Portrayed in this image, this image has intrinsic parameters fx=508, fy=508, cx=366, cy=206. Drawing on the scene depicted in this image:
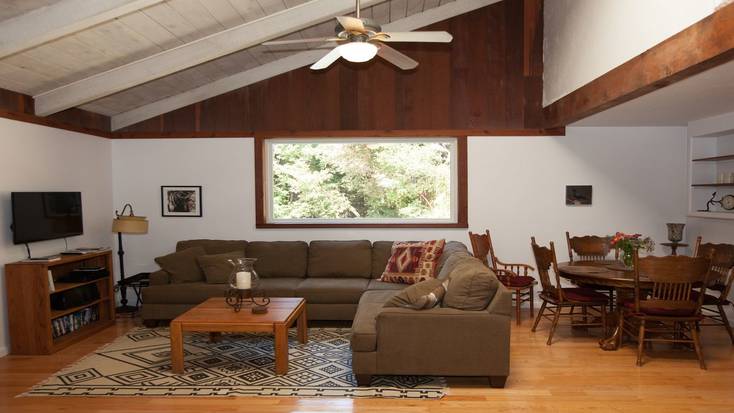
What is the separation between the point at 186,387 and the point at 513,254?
4.11m

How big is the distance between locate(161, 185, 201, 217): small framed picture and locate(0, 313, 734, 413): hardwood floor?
219 centimetres

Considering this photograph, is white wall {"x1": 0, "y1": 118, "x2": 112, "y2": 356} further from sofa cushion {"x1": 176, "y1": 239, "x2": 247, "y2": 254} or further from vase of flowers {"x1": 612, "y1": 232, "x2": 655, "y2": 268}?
vase of flowers {"x1": 612, "y1": 232, "x2": 655, "y2": 268}

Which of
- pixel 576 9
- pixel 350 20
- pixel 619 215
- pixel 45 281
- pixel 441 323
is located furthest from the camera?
pixel 619 215

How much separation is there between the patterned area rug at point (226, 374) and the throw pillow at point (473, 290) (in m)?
0.65

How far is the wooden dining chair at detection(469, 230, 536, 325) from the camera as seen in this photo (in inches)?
216

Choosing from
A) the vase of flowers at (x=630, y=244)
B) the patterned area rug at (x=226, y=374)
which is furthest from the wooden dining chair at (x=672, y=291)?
the patterned area rug at (x=226, y=374)

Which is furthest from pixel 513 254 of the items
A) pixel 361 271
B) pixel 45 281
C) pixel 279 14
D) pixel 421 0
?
pixel 45 281

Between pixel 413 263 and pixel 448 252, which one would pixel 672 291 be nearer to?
pixel 448 252

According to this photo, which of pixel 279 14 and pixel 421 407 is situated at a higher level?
pixel 279 14

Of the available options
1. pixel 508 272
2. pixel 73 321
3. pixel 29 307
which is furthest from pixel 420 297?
pixel 73 321

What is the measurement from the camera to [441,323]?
3.74m

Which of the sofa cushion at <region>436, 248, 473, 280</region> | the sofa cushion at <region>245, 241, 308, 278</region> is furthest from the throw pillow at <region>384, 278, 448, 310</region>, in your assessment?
the sofa cushion at <region>245, 241, 308, 278</region>

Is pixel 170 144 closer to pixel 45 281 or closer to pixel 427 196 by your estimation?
pixel 45 281

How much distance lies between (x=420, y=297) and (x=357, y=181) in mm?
2913
